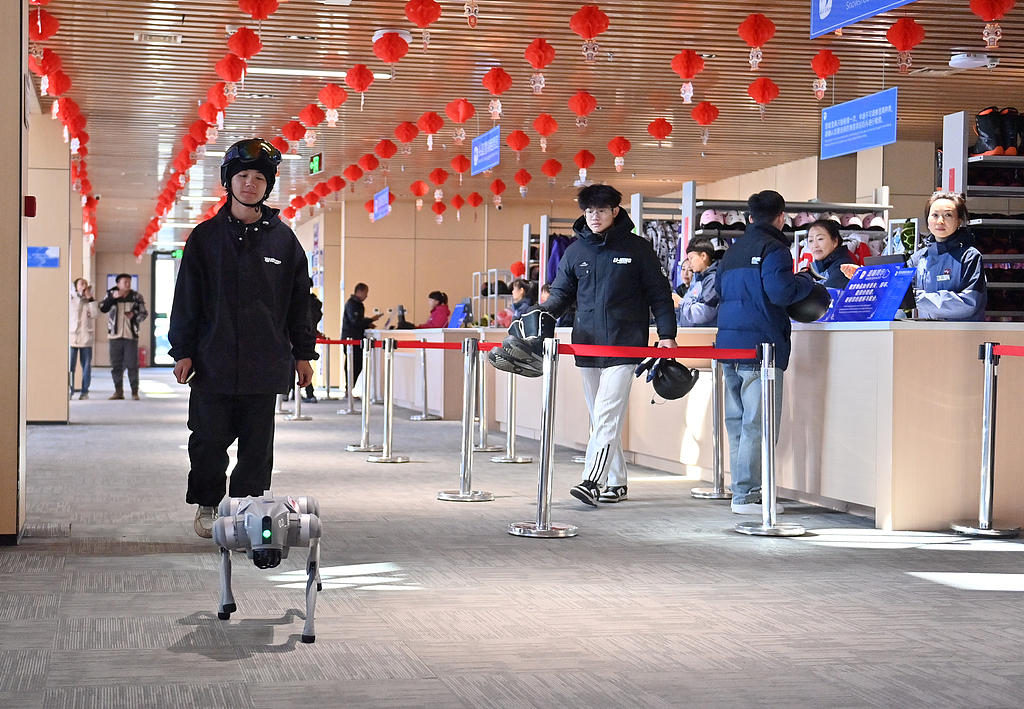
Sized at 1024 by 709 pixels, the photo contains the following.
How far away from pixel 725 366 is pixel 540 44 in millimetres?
3781

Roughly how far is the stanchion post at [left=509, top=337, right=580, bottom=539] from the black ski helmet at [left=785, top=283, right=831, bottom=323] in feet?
4.32

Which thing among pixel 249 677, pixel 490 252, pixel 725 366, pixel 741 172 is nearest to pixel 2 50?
pixel 249 677

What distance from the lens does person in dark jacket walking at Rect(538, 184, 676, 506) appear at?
20.5 ft

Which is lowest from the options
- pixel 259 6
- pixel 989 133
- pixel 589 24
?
pixel 989 133

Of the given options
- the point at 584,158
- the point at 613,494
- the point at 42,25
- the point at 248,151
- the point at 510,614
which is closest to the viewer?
the point at 510,614

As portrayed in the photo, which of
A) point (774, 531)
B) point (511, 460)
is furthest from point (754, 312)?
point (511, 460)

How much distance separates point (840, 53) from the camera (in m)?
11.1

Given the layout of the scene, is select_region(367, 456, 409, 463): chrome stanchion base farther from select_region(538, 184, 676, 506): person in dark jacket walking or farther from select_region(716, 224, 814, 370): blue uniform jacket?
select_region(716, 224, 814, 370): blue uniform jacket

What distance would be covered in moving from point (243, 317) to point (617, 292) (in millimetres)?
2294

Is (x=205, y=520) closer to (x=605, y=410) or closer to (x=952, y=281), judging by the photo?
(x=605, y=410)

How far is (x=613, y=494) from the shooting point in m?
6.62

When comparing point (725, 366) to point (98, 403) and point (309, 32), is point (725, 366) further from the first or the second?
point (98, 403)

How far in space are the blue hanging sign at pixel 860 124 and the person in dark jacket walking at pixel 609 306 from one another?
4460 mm

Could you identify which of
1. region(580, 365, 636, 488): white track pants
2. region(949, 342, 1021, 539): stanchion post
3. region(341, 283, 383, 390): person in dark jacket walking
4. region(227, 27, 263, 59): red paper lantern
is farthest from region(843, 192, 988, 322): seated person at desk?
region(341, 283, 383, 390): person in dark jacket walking
